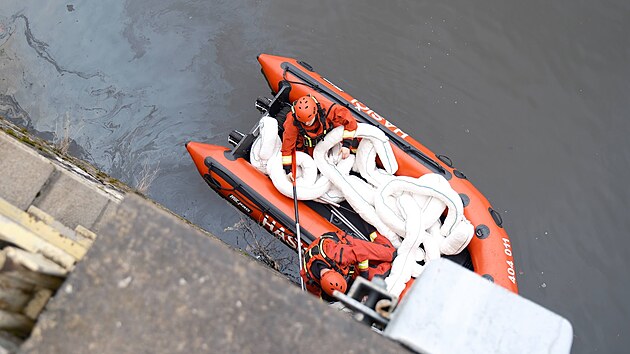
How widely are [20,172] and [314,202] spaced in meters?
2.55

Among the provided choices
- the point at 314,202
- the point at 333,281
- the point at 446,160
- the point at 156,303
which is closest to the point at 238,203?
the point at 314,202

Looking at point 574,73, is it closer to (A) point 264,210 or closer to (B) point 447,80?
(B) point 447,80

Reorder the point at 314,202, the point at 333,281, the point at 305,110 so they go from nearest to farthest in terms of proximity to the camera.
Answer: the point at 333,281 < the point at 305,110 < the point at 314,202

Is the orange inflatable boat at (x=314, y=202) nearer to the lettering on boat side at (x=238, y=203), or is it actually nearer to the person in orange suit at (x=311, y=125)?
the lettering on boat side at (x=238, y=203)

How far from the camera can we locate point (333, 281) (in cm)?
388

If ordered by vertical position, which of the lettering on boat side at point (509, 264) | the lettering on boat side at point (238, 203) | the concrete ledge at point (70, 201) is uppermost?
the lettering on boat side at point (509, 264)

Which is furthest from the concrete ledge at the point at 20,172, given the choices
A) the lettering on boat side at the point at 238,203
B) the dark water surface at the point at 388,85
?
the dark water surface at the point at 388,85

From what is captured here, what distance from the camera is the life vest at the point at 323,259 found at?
404 cm

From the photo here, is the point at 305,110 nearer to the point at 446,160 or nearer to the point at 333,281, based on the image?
the point at 333,281

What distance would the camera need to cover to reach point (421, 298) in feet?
6.84

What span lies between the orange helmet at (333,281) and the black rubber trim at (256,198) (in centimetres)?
68

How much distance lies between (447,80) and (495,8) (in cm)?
98

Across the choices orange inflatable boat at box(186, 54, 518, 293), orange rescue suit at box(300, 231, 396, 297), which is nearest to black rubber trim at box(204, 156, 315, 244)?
orange inflatable boat at box(186, 54, 518, 293)

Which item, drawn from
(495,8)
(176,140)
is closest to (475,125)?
(495,8)
